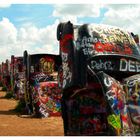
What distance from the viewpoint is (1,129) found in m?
15.6

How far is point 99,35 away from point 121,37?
476 millimetres

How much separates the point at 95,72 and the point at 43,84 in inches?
496

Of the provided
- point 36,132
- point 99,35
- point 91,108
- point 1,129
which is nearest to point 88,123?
point 91,108

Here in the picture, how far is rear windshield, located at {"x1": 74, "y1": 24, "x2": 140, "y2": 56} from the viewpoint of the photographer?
744cm

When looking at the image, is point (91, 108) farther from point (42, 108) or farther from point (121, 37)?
point (42, 108)

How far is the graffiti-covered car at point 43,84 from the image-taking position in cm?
1959

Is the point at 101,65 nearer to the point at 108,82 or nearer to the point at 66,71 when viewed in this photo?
the point at 108,82

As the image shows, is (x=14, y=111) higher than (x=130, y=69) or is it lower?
lower

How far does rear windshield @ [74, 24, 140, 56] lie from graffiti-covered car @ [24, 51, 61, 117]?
1168cm

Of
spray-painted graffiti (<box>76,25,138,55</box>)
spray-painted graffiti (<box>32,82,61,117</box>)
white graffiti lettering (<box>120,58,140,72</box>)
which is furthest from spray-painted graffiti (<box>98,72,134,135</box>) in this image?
spray-painted graffiti (<box>32,82,61,117</box>)

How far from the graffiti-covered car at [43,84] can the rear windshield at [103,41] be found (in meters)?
11.7

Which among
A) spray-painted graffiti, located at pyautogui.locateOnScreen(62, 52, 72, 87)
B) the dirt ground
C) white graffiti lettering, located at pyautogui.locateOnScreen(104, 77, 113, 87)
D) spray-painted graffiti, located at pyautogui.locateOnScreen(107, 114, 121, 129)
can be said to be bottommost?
the dirt ground

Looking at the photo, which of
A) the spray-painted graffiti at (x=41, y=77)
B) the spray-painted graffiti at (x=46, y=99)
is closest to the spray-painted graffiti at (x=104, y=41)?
the spray-painted graffiti at (x=46, y=99)

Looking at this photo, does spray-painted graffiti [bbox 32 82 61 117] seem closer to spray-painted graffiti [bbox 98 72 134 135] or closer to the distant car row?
the distant car row
